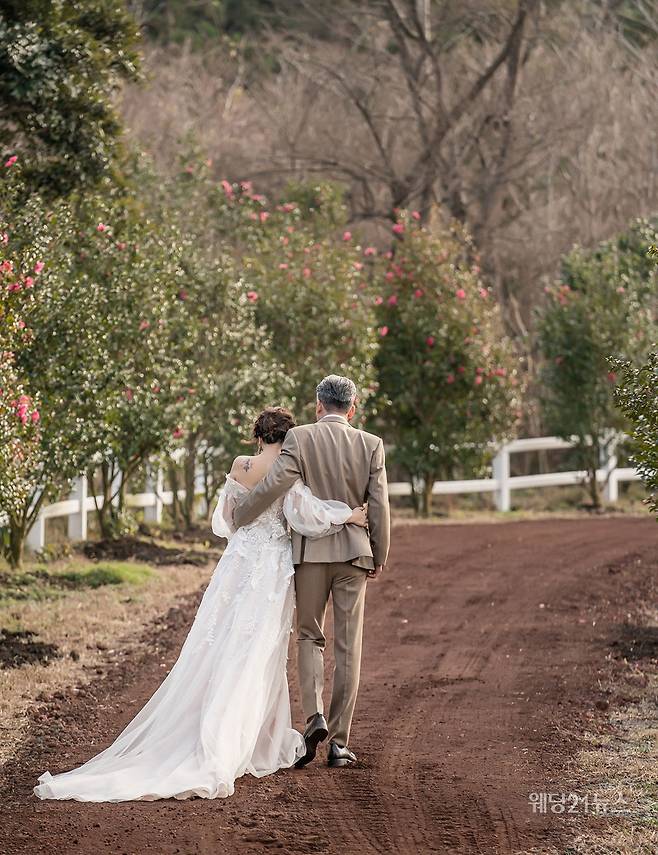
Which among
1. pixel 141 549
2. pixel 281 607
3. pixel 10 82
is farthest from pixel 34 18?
pixel 281 607

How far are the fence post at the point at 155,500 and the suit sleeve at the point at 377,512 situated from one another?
367 inches

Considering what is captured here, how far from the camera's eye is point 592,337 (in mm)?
20922

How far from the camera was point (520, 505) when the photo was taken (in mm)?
23516

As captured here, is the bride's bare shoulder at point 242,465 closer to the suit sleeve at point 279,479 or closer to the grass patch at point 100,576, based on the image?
the suit sleeve at point 279,479

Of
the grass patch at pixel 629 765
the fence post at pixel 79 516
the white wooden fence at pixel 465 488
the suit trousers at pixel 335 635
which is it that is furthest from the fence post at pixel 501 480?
the suit trousers at pixel 335 635

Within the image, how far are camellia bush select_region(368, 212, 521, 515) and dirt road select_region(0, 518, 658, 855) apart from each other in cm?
606

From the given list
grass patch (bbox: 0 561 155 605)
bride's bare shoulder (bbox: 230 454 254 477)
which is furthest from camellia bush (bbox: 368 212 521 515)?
bride's bare shoulder (bbox: 230 454 254 477)

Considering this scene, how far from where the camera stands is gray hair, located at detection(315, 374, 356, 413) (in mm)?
7191

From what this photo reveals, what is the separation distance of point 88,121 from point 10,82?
1010 mm

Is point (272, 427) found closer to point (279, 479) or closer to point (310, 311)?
point (279, 479)

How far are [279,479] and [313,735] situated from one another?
132 cm

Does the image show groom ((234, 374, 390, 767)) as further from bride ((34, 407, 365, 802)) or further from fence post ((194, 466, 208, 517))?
fence post ((194, 466, 208, 517))

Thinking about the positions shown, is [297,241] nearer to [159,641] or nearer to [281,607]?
[159,641]

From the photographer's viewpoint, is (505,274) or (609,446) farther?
(505,274)
